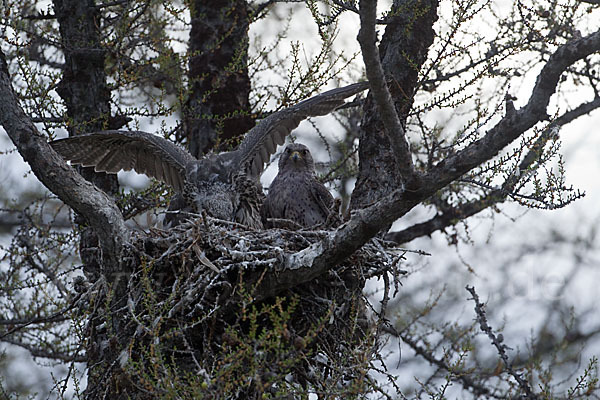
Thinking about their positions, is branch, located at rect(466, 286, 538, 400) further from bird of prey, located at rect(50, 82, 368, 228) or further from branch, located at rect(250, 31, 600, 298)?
bird of prey, located at rect(50, 82, 368, 228)

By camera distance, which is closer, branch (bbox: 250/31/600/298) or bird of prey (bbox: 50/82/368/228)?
branch (bbox: 250/31/600/298)

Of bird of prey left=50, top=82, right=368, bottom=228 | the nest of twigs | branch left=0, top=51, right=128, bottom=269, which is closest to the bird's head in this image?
bird of prey left=50, top=82, right=368, bottom=228

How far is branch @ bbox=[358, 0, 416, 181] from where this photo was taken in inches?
151

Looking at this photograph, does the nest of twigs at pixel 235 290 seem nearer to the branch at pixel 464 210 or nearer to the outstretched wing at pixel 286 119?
the outstretched wing at pixel 286 119

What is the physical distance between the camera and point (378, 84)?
403 centimetres

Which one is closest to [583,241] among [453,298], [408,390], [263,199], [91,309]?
[453,298]

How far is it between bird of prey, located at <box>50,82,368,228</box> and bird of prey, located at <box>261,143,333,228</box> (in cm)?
29

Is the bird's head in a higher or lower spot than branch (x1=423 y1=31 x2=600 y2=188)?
higher

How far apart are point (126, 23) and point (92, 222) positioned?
7.67 ft

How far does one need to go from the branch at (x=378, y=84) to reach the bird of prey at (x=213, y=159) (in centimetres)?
197

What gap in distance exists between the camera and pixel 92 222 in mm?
4738

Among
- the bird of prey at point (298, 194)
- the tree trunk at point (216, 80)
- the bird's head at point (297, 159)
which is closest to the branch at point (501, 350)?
the bird of prey at point (298, 194)

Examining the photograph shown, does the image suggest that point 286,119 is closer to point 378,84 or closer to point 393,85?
point 393,85

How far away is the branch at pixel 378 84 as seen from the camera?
3845mm
